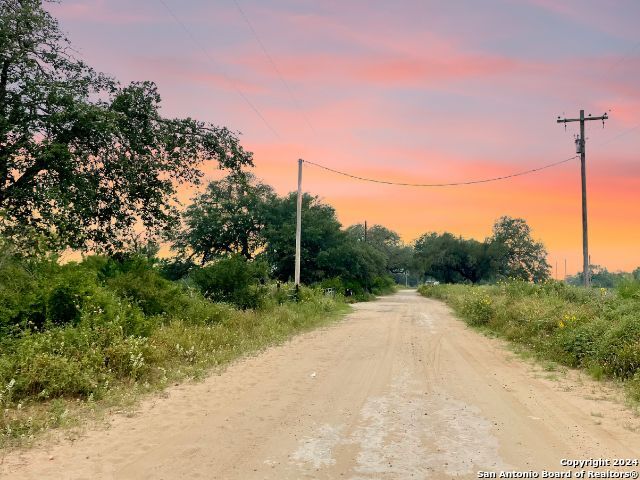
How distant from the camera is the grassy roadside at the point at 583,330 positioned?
30.1 feet

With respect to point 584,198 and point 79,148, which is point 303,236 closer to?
point 584,198

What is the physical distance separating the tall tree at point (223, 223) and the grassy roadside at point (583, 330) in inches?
1205

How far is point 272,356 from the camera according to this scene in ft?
39.1

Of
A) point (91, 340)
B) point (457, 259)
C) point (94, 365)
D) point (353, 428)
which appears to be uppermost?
point (457, 259)

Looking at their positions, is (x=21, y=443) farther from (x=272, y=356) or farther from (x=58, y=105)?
(x=58, y=105)

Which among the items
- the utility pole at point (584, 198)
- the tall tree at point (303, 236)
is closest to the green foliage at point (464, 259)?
the tall tree at point (303, 236)

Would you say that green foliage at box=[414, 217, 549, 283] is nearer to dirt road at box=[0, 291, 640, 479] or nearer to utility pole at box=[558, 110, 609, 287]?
utility pole at box=[558, 110, 609, 287]

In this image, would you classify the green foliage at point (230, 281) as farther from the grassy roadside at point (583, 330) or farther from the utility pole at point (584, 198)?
the utility pole at point (584, 198)

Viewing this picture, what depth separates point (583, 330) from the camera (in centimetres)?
1123

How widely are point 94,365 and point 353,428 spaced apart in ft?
15.8

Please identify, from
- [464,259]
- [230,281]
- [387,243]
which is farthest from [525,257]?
[230,281]

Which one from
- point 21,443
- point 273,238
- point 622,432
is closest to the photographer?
point 21,443

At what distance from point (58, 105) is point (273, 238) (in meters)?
30.3

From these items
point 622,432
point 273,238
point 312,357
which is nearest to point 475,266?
point 273,238
